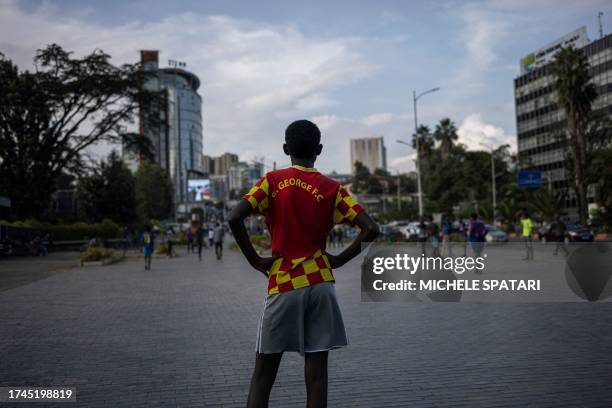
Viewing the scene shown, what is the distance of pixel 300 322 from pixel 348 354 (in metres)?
3.50

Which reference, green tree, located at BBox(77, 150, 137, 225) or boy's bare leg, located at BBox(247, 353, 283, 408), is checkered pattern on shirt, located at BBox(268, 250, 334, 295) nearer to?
boy's bare leg, located at BBox(247, 353, 283, 408)

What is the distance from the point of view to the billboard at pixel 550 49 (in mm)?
81188

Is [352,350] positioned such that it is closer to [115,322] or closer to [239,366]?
[239,366]

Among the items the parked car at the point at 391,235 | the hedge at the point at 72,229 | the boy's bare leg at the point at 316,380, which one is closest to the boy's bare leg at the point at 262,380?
the boy's bare leg at the point at 316,380

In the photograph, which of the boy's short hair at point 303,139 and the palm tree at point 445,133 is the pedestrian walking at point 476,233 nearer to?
the boy's short hair at point 303,139

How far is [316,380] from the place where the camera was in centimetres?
321

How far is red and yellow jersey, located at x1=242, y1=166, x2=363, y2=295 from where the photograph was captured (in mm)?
3217

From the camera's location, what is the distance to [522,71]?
9512 centimetres

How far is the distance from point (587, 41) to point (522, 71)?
51.4 feet

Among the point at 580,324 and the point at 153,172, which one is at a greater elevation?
the point at 153,172

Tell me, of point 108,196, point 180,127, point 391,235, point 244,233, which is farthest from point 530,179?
Result: point 180,127

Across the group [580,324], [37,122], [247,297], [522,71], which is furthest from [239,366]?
[522,71]

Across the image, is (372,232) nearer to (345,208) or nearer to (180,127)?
(345,208)

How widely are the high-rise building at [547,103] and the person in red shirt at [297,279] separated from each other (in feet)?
240
